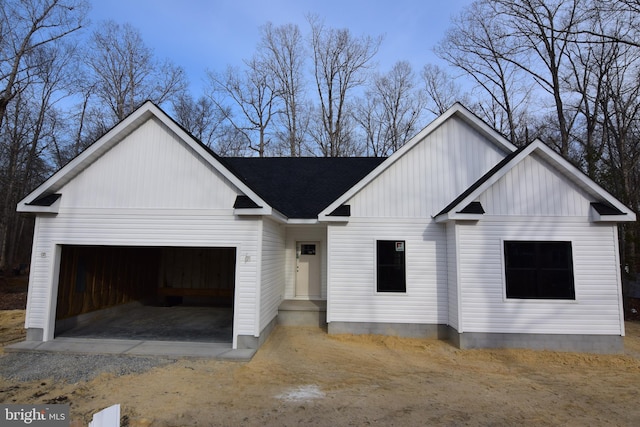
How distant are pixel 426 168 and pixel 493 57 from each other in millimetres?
15473

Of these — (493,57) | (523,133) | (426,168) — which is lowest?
(426,168)

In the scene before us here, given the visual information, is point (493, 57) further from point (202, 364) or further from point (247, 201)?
point (202, 364)

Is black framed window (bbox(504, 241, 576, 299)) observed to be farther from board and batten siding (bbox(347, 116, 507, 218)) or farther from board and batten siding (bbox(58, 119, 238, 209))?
board and batten siding (bbox(58, 119, 238, 209))

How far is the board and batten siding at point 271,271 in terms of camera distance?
27.9ft

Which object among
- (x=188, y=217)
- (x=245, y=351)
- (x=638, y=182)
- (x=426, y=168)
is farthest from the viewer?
(x=638, y=182)

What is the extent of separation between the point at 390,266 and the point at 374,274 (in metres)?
0.49

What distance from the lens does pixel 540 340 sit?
815 centimetres

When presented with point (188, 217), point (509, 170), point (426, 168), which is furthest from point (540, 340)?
point (188, 217)

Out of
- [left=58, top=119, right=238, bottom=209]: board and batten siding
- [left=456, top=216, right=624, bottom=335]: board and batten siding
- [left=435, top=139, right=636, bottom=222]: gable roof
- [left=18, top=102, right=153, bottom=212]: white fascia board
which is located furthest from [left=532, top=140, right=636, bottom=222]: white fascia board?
[left=18, top=102, right=153, bottom=212]: white fascia board

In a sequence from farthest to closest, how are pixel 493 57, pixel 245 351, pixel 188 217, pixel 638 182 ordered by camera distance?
pixel 493 57, pixel 638 182, pixel 188 217, pixel 245 351

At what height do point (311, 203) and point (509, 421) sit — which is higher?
point (311, 203)

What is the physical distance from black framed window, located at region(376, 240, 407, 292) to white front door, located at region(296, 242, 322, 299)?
9.24ft

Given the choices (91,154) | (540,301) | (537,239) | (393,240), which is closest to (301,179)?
(393,240)

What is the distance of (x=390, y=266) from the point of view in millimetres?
9398
